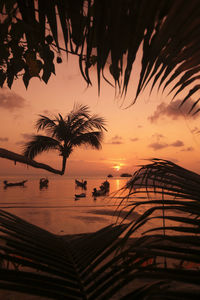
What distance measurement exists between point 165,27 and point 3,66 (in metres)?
2.21

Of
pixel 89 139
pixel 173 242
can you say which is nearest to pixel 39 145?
pixel 89 139

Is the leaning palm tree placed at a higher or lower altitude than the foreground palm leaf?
higher

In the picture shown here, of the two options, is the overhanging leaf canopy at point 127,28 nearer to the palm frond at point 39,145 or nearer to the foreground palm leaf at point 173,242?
the foreground palm leaf at point 173,242

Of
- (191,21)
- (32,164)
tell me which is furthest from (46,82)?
(191,21)

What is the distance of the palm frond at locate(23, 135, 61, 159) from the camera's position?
11.5ft

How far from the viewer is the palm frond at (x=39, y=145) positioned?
11.5 ft

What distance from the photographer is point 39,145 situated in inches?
A: 152

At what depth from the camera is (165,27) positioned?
474 millimetres

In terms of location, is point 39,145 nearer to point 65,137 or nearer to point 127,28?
point 65,137

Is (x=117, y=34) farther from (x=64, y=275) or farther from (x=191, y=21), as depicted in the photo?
(x=64, y=275)

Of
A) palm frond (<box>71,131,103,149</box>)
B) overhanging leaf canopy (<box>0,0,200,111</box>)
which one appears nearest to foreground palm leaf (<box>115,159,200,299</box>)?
overhanging leaf canopy (<box>0,0,200,111</box>)

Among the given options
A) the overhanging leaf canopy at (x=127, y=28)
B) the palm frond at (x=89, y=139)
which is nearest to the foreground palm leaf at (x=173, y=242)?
the overhanging leaf canopy at (x=127, y=28)

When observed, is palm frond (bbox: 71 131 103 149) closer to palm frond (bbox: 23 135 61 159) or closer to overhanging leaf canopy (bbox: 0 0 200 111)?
palm frond (bbox: 23 135 61 159)

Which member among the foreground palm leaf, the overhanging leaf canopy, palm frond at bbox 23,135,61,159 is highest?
palm frond at bbox 23,135,61,159
